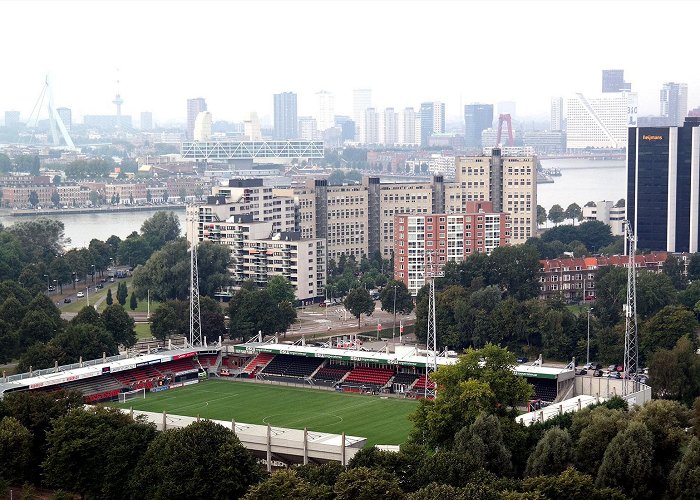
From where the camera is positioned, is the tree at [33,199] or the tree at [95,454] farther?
the tree at [33,199]

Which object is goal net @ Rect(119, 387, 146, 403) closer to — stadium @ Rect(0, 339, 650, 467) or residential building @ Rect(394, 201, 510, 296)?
stadium @ Rect(0, 339, 650, 467)

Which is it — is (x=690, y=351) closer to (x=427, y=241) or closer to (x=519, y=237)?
(x=427, y=241)

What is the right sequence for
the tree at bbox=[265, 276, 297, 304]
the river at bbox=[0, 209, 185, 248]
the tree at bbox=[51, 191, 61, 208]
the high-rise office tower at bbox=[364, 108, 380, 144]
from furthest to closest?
the high-rise office tower at bbox=[364, 108, 380, 144]
the tree at bbox=[51, 191, 61, 208]
the river at bbox=[0, 209, 185, 248]
the tree at bbox=[265, 276, 297, 304]

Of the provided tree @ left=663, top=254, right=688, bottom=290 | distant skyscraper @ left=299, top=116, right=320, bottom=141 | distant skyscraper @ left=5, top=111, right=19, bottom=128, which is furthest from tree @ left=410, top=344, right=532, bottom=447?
distant skyscraper @ left=5, top=111, right=19, bottom=128

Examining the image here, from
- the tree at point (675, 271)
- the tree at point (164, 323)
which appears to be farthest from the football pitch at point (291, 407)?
the tree at point (675, 271)

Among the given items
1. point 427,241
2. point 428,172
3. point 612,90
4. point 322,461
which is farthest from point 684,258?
point 612,90

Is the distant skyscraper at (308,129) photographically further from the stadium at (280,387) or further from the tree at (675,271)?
the stadium at (280,387)

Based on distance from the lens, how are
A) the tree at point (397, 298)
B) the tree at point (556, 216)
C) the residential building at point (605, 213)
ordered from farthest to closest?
1. the tree at point (556, 216)
2. the residential building at point (605, 213)
3. the tree at point (397, 298)
